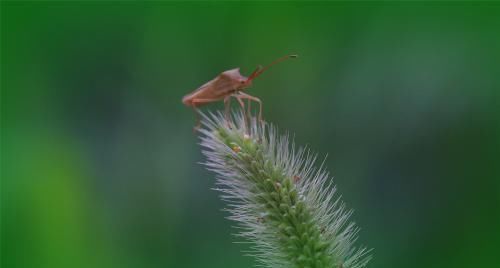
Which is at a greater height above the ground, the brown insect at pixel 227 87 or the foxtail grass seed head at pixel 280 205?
the brown insect at pixel 227 87

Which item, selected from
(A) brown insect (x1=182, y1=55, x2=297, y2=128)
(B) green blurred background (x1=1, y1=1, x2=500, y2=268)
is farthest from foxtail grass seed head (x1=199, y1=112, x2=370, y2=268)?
(B) green blurred background (x1=1, y1=1, x2=500, y2=268)

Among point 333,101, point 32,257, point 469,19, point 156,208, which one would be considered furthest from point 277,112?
point 32,257

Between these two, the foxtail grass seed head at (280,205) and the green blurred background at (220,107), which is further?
the green blurred background at (220,107)

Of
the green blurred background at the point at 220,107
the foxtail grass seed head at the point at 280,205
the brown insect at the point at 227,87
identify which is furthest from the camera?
the green blurred background at the point at 220,107

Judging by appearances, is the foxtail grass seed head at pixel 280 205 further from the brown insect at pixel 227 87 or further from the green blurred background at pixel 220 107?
the green blurred background at pixel 220 107

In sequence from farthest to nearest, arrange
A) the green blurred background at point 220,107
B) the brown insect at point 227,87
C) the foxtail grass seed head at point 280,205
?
the green blurred background at point 220,107 < the brown insect at point 227,87 < the foxtail grass seed head at point 280,205

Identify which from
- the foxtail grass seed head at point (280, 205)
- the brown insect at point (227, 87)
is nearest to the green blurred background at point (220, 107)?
the brown insect at point (227, 87)

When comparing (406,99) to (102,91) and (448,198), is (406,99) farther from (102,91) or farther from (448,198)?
(102,91)

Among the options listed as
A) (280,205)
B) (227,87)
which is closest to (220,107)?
(227,87)
